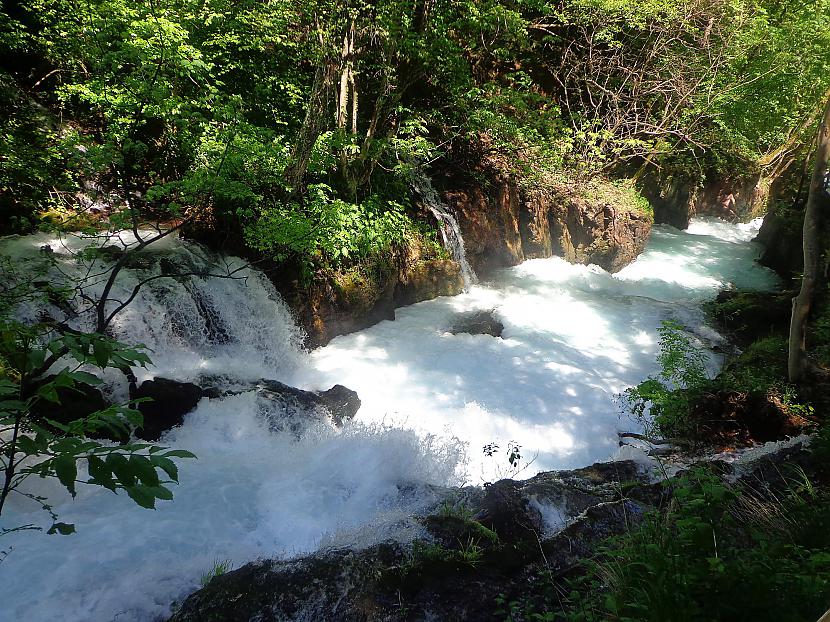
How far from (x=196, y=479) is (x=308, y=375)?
8.70 ft

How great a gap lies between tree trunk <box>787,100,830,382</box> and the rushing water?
7.37ft

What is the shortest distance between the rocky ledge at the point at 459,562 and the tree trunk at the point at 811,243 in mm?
1563

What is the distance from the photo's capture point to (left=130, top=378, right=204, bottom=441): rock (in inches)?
213

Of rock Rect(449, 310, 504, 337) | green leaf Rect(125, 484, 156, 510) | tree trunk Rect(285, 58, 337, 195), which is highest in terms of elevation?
tree trunk Rect(285, 58, 337, 195)

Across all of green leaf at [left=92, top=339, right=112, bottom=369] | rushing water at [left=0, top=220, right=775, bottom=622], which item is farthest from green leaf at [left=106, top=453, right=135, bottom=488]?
rushing water at [left=0, top=220, right=775, bottom=622]

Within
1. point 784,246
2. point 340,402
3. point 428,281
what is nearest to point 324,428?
point 340,402

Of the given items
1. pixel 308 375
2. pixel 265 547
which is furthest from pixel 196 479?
pixel 308 375

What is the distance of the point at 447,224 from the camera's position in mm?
10242

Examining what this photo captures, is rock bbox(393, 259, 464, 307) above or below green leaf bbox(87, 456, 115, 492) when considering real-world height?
below

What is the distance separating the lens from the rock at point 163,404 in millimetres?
5418

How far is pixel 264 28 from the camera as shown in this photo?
Result: 793 centimetres

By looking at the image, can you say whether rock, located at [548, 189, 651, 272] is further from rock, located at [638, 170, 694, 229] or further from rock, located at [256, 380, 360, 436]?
rock, located at [256, 380, 360, 436]

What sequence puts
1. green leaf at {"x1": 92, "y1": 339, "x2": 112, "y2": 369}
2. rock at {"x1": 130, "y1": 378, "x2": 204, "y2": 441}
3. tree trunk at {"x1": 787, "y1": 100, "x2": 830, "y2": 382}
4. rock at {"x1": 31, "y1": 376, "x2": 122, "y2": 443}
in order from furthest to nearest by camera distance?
rock at {"x1": 130, "y1": 378, "x2": 204, "y2": 441}, rock at {"x1": 31, "y1": 376, "x2": 122, "y2": 443}, tree trunk at {"x1": 787, "y1": 100, "x2": 830, "y2": 382}, green leaf at {"x1": 92, "y1": 339, "x2": 112, "y2": 369}

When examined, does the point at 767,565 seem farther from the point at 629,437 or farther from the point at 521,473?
the point at 629,437
